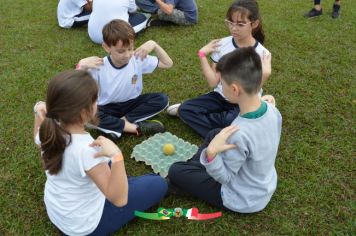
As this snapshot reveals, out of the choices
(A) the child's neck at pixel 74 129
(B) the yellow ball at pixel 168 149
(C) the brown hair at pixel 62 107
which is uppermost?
(C) the brown hair at pixel 62 107

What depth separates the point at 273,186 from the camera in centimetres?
251

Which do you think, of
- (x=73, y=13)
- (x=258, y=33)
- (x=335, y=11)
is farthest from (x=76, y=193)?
(x=335, y=11)

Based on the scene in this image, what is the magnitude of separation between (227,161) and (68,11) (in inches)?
162

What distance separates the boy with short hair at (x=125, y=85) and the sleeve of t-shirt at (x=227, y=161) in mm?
1229

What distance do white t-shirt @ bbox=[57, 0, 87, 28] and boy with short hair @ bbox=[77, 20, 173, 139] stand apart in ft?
8.39

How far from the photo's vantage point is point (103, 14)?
4844 millimetres

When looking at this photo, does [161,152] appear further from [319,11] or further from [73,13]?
[319,11]

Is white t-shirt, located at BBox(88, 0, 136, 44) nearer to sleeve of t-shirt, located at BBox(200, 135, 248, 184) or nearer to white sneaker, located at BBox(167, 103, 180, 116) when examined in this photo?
white sneaker, located at BBox(167, 103, 180, 116)

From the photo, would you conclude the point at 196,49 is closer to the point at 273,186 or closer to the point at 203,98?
the point at 203,98

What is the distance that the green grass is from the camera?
256 cm

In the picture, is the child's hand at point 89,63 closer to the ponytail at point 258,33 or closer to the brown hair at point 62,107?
the brown hair at point 62,107

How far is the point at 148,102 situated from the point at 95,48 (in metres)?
1.84

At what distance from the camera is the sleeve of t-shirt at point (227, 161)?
216 cm

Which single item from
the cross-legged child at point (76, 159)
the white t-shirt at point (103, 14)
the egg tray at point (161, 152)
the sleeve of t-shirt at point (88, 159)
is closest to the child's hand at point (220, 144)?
the cross-legged child at point (76, 159)
